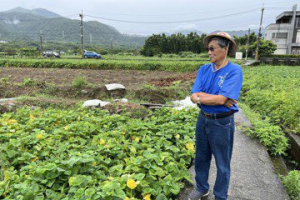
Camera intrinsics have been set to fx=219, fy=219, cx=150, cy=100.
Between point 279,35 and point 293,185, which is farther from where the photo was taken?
point 279,35

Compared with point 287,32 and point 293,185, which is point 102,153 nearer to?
point 293,185

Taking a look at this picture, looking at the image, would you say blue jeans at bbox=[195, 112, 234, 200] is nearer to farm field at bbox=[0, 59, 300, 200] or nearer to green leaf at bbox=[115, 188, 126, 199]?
farm field at bbox=[0, 59, 300, 200]

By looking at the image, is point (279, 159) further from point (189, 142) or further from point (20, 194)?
point (20, 194)

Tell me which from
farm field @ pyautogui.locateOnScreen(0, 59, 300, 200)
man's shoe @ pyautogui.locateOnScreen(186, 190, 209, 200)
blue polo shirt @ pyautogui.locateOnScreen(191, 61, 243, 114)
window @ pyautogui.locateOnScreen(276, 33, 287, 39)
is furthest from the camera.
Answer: window @ pyautogui.locateOnScreen(276, 33, 287, 39)

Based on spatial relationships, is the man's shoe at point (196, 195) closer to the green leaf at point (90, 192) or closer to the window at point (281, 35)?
the green leaf at point (90, 192)

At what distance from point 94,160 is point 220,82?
1710mm

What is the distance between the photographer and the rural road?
2744 mm

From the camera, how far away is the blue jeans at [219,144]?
87.8 inches

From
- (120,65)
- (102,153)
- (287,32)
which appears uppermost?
(287,32)

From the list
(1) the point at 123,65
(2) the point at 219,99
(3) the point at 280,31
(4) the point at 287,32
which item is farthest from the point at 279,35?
(2) the point at 219,99

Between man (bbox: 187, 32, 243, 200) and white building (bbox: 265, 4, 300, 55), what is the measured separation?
4503 centimetres

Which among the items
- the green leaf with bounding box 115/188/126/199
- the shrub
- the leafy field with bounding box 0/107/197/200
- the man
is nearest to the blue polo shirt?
the man

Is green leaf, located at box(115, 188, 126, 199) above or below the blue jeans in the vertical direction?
below

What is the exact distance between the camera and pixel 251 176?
314 cm
